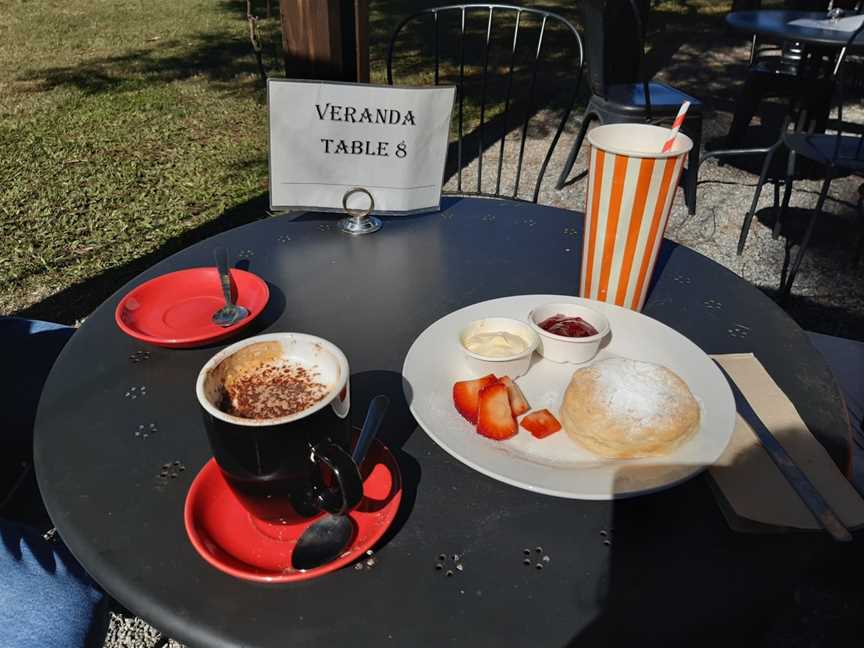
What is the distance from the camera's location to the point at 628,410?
2.92ft

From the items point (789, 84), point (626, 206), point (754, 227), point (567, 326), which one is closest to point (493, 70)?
point (789, 84)

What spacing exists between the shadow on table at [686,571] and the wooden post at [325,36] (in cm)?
170

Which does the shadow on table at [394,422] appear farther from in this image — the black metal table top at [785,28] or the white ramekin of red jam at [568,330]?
the black metal table top at [785,28]

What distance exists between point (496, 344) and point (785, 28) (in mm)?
4096

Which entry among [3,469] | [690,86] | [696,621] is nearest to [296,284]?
[3,469]

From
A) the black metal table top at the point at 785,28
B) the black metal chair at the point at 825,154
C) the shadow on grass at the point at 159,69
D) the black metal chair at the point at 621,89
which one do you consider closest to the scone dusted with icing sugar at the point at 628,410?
the black metal chair at the point at 825,154

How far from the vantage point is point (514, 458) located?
2.81 ft

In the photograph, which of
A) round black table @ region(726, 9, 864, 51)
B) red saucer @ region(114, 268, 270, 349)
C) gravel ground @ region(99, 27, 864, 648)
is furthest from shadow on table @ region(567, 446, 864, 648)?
round black table @ region(726, 9, 864, 51)

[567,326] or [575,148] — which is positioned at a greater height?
[567,326]

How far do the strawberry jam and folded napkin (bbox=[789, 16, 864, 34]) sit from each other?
4096 mm

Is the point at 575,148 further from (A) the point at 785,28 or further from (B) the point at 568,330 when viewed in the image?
(B) the point at 568,330

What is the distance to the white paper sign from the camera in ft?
4.70

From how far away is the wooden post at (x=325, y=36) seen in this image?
1986mm

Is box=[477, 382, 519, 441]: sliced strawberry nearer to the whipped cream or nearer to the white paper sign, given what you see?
the whipped cream
